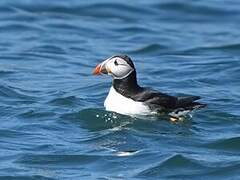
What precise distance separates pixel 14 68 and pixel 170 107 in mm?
5471

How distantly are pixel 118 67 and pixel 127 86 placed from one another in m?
0.30

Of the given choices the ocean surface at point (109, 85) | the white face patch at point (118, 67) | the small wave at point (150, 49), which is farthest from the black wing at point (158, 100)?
the small wave at point (150, 49)

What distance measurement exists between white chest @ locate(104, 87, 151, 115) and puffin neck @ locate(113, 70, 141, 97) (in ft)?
0.41

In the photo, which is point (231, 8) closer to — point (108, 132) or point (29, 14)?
point (29, 14)

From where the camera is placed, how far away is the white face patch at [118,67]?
15.5 metres

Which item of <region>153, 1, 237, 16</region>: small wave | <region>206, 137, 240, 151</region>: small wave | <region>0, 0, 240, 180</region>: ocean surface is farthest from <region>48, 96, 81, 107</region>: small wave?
<region>153, 1, 237, 16</region>: small wave

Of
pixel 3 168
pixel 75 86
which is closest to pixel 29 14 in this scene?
pixel 75 86

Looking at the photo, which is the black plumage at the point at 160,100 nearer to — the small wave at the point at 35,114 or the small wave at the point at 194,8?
the small wave at the point at 35,114

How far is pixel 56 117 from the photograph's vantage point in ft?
51.3

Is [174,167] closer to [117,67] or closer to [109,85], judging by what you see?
[117,67]

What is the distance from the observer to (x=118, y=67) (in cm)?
1549

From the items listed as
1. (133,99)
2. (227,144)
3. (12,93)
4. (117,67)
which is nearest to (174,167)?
(227,144)

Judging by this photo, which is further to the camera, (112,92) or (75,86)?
(75,86)

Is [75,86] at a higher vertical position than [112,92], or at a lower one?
higher
